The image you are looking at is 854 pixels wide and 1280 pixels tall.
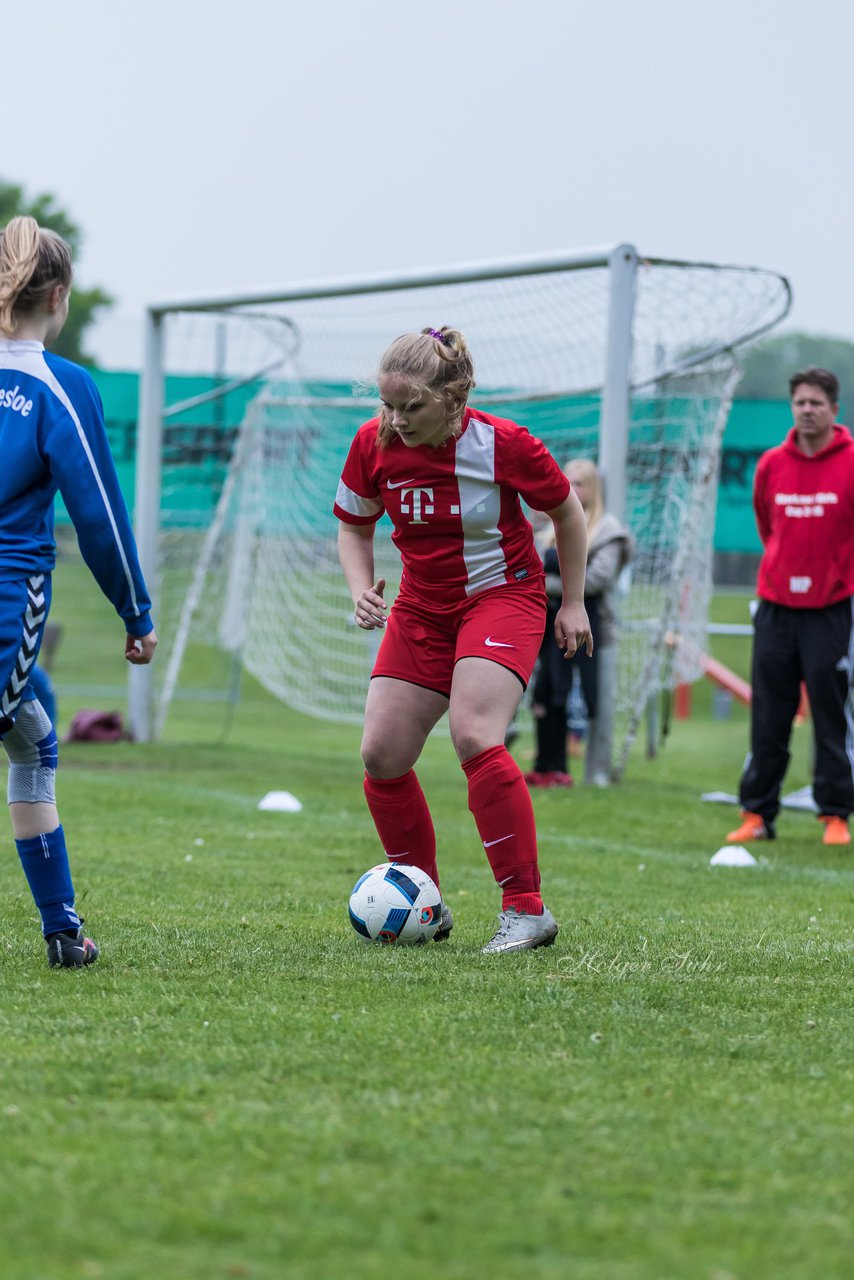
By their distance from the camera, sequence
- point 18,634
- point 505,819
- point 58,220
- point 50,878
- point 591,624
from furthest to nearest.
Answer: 1. point 58,220
2. point 591,624
3. point 505,819
4. point 50,878
5. point 18,634

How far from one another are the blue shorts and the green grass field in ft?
2.40

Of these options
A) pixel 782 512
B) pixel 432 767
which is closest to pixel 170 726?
pixel 432 767

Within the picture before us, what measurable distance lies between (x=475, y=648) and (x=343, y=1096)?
180 centimetres

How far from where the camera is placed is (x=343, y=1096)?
3.02 m

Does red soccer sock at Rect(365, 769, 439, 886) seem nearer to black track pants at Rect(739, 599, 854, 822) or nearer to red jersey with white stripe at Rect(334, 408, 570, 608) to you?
red jersey with white stripe at Rect(334, 408, 570, 608)

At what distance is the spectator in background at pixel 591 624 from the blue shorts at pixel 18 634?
6260mm

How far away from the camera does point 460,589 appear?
15.5 ft

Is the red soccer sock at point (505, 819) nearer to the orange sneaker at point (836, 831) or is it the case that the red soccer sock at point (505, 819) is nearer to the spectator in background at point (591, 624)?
the orange sneaker at point (836, 831)

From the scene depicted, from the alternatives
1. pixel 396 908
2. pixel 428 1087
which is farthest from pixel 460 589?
pixel 428 1087

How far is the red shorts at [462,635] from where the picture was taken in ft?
15.1

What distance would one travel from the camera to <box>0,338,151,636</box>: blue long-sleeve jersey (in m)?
3.90

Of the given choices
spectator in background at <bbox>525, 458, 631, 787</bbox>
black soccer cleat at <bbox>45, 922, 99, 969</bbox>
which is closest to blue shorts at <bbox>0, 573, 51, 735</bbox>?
black soccer cleat at <bbox>45, 922, 99, 969</bbox>

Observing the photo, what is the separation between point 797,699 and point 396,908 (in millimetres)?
3944

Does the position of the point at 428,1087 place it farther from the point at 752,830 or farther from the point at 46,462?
the point at 752,830
